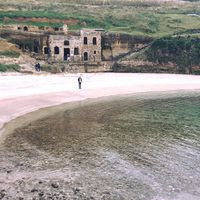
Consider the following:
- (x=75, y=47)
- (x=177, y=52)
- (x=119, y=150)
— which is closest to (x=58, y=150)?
(x=119, y=150)

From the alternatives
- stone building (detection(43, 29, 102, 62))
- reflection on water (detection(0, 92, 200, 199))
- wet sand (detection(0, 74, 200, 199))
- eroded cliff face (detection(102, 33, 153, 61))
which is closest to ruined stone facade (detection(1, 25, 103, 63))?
stone building (detection(43, 29, 102, 62))

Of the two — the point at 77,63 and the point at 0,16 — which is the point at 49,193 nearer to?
the point at 77,63

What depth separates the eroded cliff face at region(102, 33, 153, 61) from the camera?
6238 cm

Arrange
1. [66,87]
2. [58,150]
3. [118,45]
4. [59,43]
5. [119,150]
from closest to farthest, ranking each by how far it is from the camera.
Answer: [58,150] < [119,150] < [66,87] < [59,43] < [118,45]

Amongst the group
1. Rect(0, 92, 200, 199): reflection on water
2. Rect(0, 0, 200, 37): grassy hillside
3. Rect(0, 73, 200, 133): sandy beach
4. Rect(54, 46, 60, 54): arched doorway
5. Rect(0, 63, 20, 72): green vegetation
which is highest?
Rect(0, 0, 200, 37): grassy hillside

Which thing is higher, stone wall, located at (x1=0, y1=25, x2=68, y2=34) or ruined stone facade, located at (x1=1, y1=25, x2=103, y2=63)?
stone wall, located at (x1=0, y1=25, x2=68, y2=34)

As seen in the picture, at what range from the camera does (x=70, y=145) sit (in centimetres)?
2408

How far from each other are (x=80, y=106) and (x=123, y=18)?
127 ft

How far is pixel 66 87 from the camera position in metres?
46.1

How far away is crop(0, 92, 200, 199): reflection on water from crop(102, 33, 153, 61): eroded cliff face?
27487 mm

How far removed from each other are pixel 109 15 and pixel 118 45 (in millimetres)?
12101

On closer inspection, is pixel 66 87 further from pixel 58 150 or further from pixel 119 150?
pixel 119 150

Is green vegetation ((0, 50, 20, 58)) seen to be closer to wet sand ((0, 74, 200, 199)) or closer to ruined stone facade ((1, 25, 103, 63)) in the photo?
ruined stone facade ((1, 25, 103, 63))

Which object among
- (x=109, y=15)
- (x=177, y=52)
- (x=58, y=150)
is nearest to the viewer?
(x=58, y=150)
